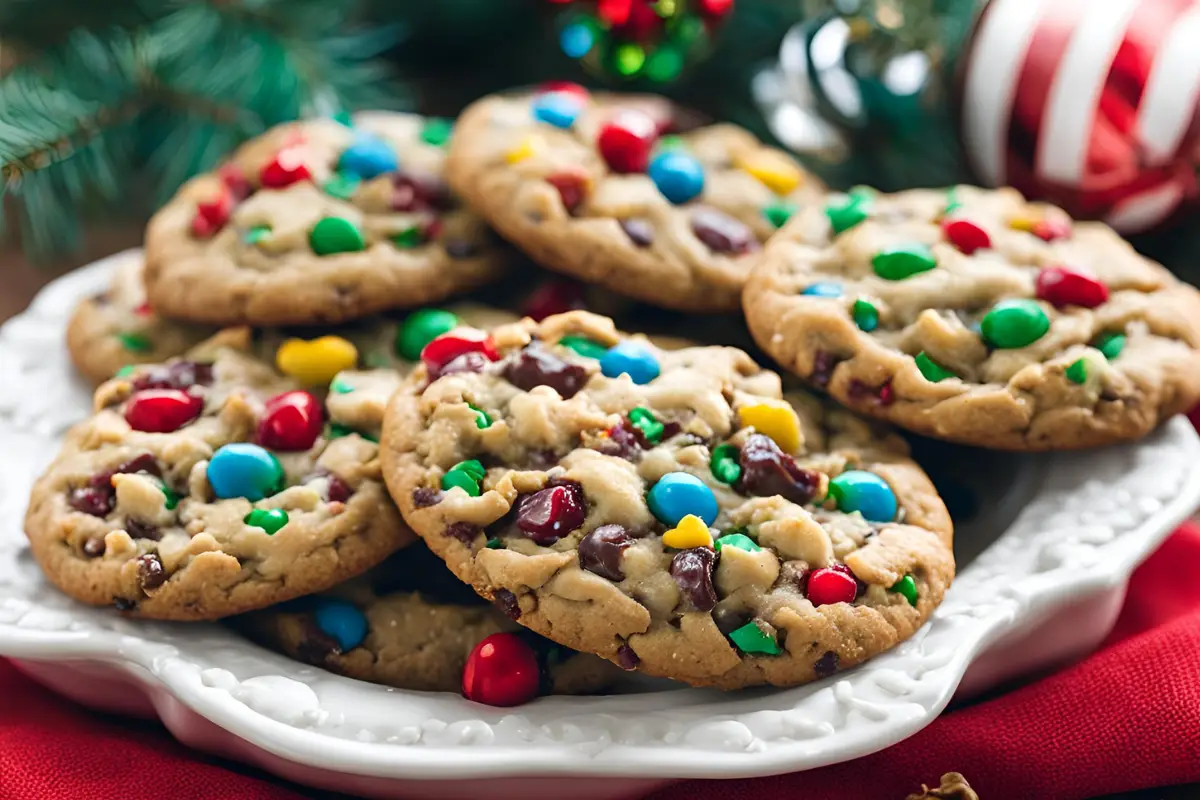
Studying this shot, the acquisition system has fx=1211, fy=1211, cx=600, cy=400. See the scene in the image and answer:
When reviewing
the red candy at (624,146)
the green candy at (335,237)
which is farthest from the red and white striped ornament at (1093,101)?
the green candy at (335,237)

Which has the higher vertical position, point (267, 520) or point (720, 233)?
point (720, 233)

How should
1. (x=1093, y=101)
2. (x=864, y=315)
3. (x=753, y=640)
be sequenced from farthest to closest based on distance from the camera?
(x=1093, y=101), (x=864, y=315), (x=753, y=640)

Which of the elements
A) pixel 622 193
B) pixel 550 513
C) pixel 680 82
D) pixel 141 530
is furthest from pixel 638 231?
pixel 680 82

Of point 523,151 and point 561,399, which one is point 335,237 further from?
point 561,399

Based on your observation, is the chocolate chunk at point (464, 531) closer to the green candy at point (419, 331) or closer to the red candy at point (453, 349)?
the red candy at point (453, 349)

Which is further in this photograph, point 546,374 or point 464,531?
point 546,374

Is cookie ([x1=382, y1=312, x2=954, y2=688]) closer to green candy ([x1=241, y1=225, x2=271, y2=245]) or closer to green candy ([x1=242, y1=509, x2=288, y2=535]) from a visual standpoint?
green candy ([x1=242, y1=509, x2=288, y2=535])
